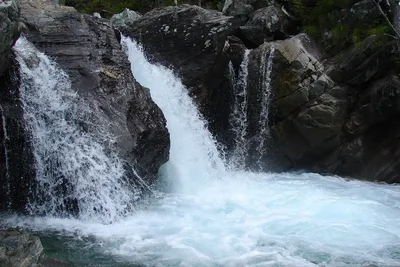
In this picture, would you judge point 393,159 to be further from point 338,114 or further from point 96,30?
point 96,30

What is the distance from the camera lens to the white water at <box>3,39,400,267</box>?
6.58 meters

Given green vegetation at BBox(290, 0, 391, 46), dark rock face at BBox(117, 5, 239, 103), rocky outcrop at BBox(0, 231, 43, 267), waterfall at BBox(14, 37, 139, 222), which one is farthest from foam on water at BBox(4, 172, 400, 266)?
green vegetation at BBox(290, 0, 391, 46)

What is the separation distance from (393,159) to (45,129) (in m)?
8.47

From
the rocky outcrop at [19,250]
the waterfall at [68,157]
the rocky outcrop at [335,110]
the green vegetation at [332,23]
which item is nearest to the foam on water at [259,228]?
the waterfall at [68,157]

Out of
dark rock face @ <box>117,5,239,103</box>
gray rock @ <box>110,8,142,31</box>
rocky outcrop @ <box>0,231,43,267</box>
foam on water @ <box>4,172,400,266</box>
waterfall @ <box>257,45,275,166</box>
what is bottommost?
foam on water @ <box>4,172,400,266</box>

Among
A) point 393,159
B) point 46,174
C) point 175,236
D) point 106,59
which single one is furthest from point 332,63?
point 46,174

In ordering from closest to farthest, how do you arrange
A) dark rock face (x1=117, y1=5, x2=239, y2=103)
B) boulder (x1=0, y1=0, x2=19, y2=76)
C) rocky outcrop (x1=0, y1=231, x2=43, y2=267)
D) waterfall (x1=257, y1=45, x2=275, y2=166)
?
rocky outcrop (x1=0, y1=231, x2=43, y2=267) < boulder (x1=0, y1=0, x2=19, y2=76) < waterfall (x1=257, y1=45, x2=275, y2=166) < dark rock face (x1=117, y1=5, x2=239, y2=103)

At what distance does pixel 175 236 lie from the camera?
24.0 feet

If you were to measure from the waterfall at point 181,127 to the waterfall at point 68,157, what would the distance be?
234cm

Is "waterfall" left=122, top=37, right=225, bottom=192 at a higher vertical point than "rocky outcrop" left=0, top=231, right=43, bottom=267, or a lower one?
higher

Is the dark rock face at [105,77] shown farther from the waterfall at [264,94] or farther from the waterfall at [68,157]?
the waterfall at [264,94]

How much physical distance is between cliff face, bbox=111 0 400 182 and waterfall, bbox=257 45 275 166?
0.03 m

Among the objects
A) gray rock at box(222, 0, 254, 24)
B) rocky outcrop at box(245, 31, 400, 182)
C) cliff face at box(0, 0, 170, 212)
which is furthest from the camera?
gray rock at box(222, 0, 254, 24)

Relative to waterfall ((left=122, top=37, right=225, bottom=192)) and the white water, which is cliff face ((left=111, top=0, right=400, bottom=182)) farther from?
the white water
